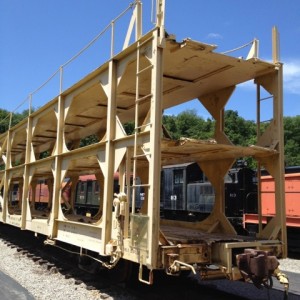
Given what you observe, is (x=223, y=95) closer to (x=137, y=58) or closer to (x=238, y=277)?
(x=137, y=58)

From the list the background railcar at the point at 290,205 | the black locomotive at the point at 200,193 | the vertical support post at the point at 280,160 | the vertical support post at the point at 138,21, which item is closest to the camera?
the vertical support post at the point at 138,21

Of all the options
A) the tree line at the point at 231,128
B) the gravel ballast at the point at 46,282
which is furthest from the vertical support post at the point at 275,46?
the tree line at the point at 231,128

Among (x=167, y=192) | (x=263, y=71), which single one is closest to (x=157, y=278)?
(x=263, y=71)

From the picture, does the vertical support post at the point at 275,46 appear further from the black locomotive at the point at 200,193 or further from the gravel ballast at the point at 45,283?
the black locomotive at the point at 200,193

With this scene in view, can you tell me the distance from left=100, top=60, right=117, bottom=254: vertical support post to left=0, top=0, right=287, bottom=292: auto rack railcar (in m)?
0.02

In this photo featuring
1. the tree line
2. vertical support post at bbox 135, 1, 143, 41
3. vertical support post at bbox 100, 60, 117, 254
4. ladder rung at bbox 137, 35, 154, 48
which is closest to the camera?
ladder rung at bbox 137, 35, 154, 48

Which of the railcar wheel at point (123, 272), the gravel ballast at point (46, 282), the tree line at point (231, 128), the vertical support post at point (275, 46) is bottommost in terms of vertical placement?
the gravel ballast at point (46, 282)

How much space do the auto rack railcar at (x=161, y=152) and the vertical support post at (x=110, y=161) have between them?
16 mm

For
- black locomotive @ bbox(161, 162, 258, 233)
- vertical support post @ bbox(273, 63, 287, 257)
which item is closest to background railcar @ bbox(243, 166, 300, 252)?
black locomotive @ bbox(161, 162, 258, 233)

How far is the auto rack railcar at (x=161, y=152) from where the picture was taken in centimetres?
562

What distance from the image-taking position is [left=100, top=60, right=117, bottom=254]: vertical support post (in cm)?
659

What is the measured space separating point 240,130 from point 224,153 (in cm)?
5589

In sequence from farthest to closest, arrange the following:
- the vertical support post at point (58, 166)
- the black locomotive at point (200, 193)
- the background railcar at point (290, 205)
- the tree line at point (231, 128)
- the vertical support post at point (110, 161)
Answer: the tree line at point (231, 128)
the black locomotive at point (200, 193)
the background railcar at point (290, 205)
the vertical support post at point (58, 166)
the vertical support post at point (110, 161)

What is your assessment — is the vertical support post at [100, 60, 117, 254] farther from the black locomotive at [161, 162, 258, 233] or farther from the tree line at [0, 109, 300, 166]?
the tree line at [0, 109, 300, 166]
